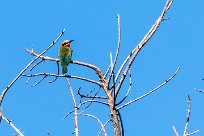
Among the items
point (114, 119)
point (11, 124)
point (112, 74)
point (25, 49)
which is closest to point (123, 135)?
point (114, 119)

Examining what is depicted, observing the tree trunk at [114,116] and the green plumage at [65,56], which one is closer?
the tree trunk at [114,116]

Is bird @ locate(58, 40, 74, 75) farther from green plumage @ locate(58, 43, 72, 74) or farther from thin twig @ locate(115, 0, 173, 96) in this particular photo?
thin twig @ locate(115, 0, 173, 96)

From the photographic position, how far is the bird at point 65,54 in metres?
8.34

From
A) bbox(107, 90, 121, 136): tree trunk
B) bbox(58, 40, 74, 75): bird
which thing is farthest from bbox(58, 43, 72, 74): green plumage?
bbox(107, 90, 121, 136): tree trunk

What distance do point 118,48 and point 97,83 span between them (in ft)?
1.90

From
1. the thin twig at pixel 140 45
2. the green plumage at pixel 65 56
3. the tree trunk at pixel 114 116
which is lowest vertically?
the tree trunk at pixel 114 116

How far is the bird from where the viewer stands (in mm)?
8344

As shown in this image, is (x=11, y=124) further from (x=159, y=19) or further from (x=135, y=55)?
(x=159, y=19)

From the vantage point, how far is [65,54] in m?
8.92

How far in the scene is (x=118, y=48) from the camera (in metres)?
3.19

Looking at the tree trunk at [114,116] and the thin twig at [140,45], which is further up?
the thin twig at [140,45]

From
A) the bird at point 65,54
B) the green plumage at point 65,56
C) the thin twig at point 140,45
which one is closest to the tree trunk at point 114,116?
the thin twig at point 140,45

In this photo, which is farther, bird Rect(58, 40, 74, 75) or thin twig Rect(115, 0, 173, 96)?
bird Rect(58, 40, 74, 75)

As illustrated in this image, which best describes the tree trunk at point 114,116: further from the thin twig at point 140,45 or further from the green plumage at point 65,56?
the green plumage at point 65,56
